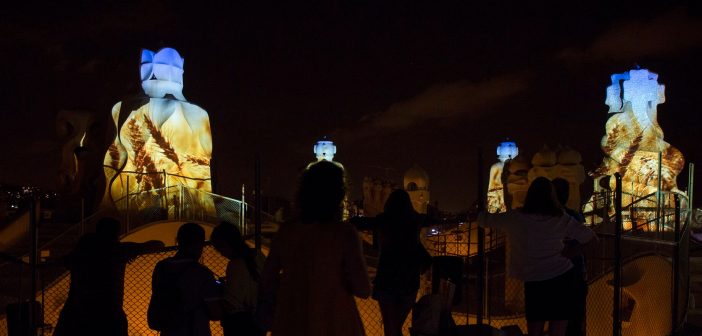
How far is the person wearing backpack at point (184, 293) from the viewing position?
375 centimetres

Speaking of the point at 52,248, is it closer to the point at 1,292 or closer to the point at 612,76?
the point at 1,292

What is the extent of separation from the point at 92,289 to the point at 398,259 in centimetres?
204

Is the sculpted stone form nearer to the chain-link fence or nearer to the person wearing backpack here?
the chain-link fence

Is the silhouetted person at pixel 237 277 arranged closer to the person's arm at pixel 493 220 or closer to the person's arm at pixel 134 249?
the person's arm at pixel 134 249

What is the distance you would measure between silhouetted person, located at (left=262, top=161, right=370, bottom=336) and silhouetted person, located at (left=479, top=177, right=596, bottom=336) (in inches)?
58.4

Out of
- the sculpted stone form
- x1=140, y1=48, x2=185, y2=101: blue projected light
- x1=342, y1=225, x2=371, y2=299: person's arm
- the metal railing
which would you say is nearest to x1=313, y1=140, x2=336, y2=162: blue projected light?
the sculpted stone form

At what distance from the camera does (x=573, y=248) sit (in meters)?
4.13

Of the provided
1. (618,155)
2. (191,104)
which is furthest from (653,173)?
(191,104)

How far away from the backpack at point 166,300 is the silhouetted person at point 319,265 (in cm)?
102

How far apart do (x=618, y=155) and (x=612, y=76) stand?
338 cm

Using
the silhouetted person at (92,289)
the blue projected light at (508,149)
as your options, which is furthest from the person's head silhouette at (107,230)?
the blue projected light at (508,149)

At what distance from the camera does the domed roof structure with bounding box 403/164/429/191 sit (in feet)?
85.8

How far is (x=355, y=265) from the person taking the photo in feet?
9.59

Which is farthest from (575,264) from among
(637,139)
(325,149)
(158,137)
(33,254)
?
(637,139)
